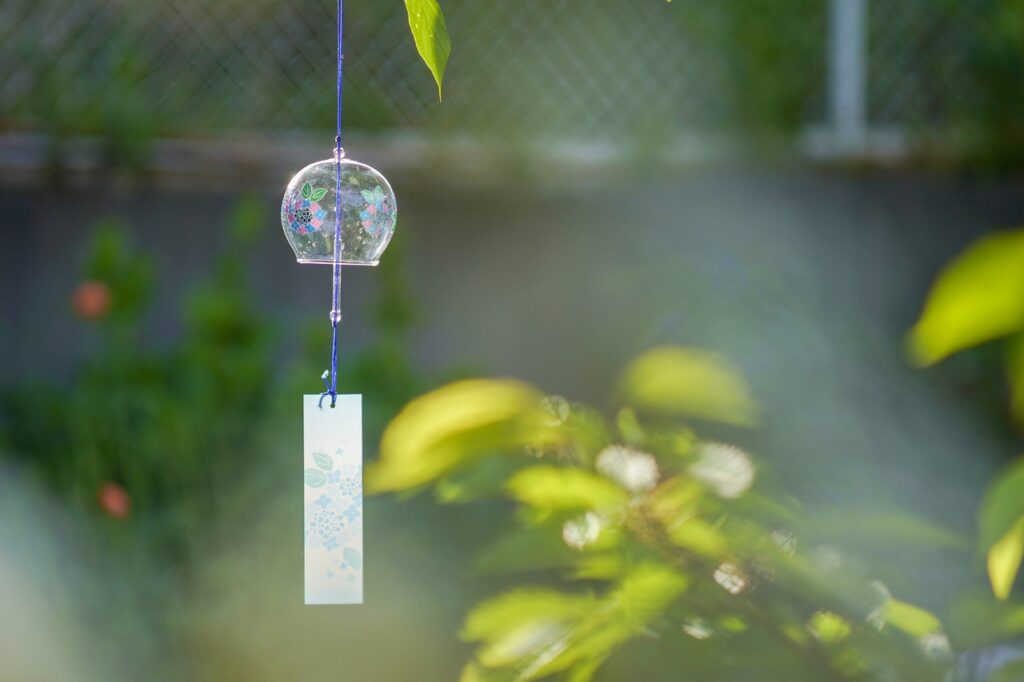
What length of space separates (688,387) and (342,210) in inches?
12.5

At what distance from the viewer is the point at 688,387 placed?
1.94 feet

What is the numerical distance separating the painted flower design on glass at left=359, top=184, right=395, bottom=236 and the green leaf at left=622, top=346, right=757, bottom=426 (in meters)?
0.27

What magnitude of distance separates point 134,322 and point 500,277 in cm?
100

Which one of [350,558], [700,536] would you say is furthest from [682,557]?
[350,558]

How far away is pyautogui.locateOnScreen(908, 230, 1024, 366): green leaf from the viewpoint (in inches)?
13.2

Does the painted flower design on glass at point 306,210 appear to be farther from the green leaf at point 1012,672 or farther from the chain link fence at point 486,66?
the chain link fence at point 486,66

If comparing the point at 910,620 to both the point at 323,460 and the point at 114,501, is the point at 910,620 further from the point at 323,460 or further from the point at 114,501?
the point at 114,501

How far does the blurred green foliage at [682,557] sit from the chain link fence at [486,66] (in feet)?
6.55

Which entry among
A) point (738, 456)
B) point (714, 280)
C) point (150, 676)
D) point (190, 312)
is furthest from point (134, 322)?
point (738, 456)

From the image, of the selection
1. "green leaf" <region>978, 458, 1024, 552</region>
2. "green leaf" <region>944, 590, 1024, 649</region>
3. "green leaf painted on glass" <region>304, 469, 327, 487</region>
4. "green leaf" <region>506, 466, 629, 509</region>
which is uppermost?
"green leaf painted on glass" <region>304, 469, 327, 487</region>

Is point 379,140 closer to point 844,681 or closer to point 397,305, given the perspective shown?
point 397,305

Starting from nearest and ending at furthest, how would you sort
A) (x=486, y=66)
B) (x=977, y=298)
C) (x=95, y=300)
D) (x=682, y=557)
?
(x=977, y=298) < (x=682, y=557) < (x=95, y=300) < (x=486, y=66)

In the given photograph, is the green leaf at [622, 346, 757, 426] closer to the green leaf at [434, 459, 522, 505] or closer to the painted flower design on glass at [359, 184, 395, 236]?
the green leaf at [434, 459, 522, 505]

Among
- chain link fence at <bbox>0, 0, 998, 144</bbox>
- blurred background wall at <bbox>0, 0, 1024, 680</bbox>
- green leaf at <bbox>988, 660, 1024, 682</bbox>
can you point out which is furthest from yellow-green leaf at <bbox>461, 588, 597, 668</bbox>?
chain link fence at <bbox>0, 0, 998, 144</bbox>
